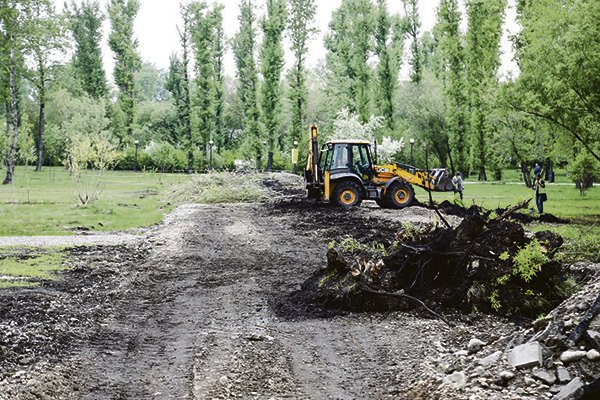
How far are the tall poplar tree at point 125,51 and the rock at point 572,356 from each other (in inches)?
2062

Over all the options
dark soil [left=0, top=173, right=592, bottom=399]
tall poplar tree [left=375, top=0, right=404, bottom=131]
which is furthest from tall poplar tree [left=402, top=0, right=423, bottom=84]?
dark soil [left=0, top=173, right=592, bottom=399]

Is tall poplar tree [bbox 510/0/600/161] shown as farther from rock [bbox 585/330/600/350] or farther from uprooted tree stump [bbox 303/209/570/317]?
rock [bbox 585/330/600/350]

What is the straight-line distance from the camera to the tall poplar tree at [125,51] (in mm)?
51250

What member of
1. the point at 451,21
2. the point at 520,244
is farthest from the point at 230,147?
the point at 520,244

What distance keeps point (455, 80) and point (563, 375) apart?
40688mm

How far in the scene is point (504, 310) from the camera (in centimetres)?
650

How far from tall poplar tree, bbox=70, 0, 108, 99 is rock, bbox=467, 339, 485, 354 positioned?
181ft

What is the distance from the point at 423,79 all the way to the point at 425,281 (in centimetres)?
4245

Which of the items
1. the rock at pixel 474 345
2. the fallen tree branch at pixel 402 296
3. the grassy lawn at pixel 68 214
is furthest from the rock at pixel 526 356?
the grassy lawn at pixel 68 214

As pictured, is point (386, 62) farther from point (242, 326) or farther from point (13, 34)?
point (242, 326)

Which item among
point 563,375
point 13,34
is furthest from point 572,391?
point 13,34

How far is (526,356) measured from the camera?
4336 mm

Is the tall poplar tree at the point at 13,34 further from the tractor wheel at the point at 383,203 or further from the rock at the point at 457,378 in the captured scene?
the rock at the point at 457,378

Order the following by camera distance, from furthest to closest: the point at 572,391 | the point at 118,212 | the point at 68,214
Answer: the point at 118,212 < the point at 68,214 < the point at 572,391
